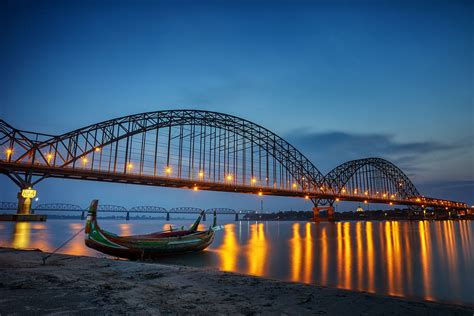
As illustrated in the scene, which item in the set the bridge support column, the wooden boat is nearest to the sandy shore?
the wooden boat

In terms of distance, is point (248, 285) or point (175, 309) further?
point (248, 285)

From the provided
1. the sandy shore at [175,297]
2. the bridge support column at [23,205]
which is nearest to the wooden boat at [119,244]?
the sandy shore at [175,297]

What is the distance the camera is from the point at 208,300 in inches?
211

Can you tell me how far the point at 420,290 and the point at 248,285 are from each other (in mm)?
5936

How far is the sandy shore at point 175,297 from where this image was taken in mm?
4703

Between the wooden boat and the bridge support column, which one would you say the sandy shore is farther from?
→ the bridge support column

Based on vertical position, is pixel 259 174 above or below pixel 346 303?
above

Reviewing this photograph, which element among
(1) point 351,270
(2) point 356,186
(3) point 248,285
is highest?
(2) point 356,186

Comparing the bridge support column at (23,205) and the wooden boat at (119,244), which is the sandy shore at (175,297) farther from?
the bridge support column at (23,205)

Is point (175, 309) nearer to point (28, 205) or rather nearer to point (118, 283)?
point (118, 283)

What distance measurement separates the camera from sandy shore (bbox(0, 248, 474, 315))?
4.70 metres

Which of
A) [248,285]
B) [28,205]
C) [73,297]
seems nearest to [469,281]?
[248,285]

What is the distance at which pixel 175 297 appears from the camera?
5.48 meters

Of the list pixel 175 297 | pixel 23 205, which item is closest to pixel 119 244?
pixel 175 297
